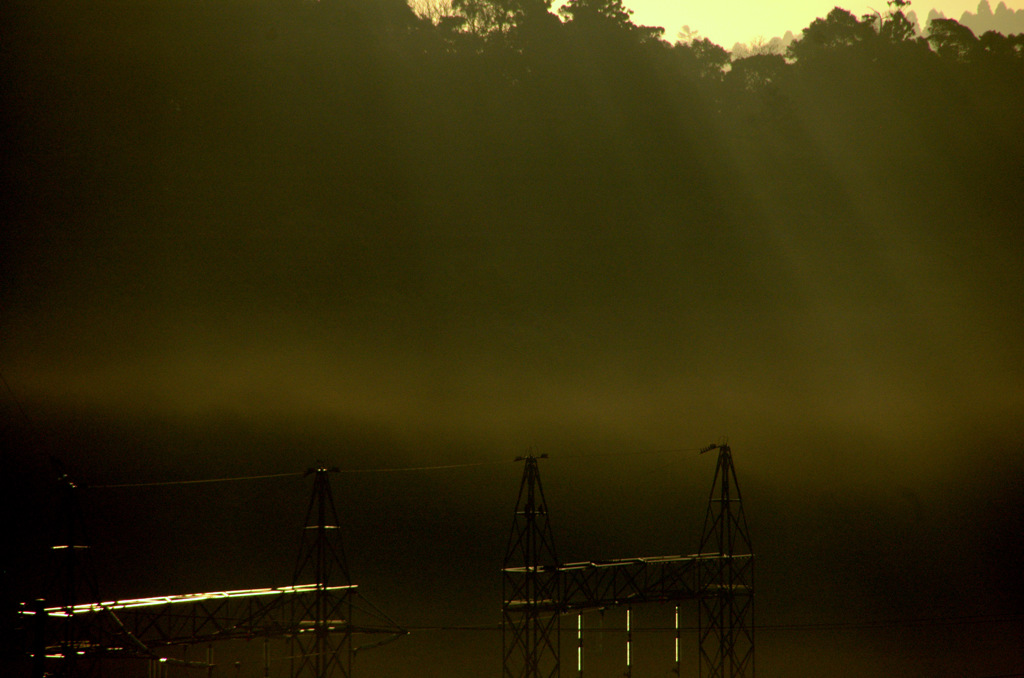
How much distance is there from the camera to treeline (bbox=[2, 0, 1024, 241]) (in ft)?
141

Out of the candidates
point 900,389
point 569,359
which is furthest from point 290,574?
point 900,389

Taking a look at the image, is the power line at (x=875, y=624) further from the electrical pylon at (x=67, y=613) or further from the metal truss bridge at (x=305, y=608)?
the electrical pylon at (x=67, y=613)

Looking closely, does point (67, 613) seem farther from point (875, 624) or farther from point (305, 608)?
point (875, 624)

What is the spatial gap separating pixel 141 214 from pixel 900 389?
3448 centimetres

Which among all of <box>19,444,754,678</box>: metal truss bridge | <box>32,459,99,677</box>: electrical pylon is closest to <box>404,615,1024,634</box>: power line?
<box>19,444,754,678</box>: metal truss bridge

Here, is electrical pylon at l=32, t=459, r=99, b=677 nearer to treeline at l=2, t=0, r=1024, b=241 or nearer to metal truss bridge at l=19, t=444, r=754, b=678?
metal truss bridge at l=19, t=444, r=754, b=678

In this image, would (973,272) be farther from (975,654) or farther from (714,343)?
(975,654)

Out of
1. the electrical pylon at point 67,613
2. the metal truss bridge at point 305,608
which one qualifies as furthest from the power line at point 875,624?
the electrical pylon at point 67,613

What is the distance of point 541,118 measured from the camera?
47.7 metres

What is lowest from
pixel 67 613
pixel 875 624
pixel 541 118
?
pixel 875 624

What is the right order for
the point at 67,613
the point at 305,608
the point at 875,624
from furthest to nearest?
1. the point at 875,624
2. the point at 305,608
3. the point at 67,613

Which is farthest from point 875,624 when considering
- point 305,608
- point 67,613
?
point 67,613

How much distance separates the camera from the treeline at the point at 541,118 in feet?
141

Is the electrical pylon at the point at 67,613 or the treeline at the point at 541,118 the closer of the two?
the electrical pylon at the point at 67,613
